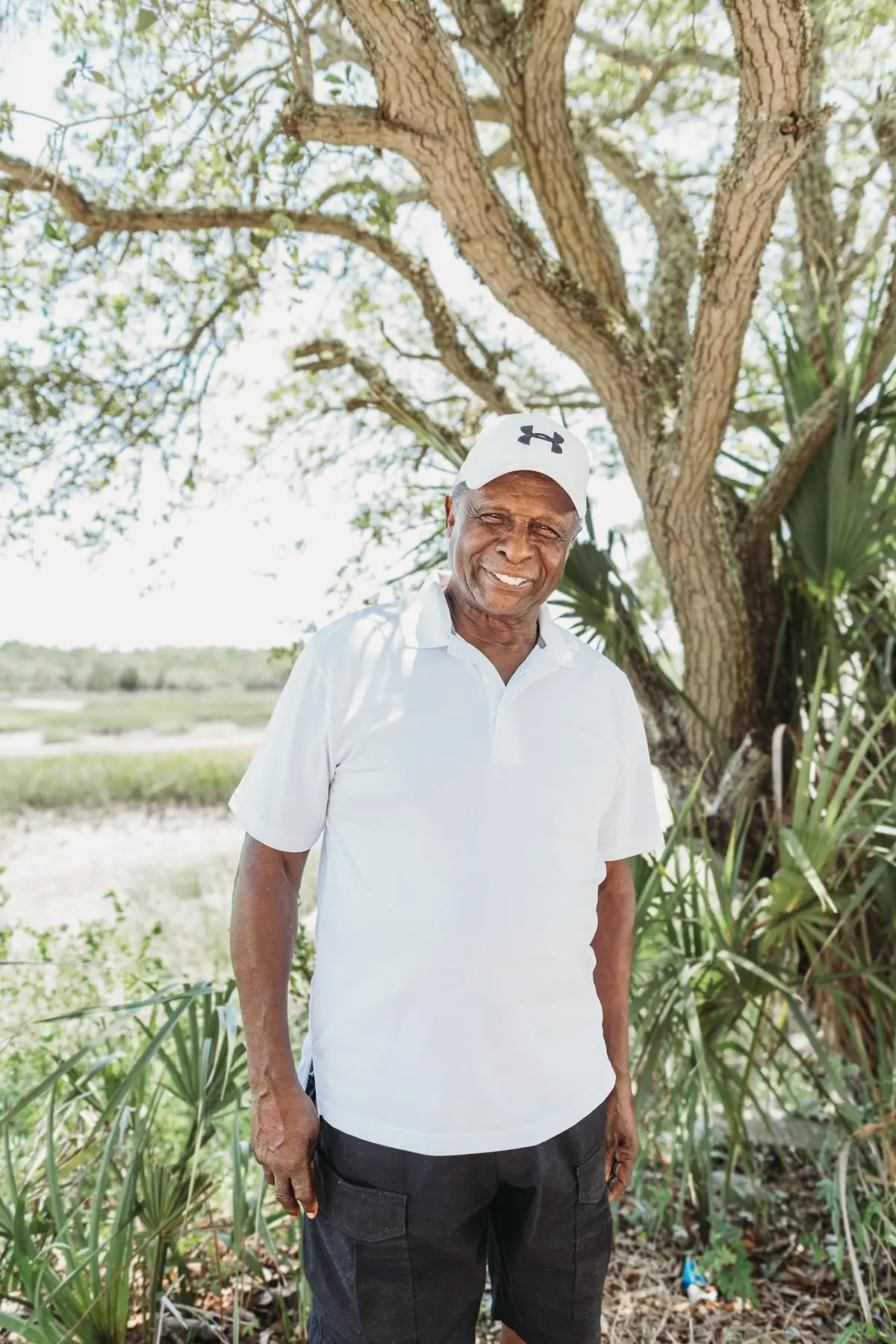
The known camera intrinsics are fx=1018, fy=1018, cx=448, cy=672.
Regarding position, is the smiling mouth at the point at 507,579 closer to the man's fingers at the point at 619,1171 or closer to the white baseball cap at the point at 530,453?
the white baseball cap at the point at 530,453

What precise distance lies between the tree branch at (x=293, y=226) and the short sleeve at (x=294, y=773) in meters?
1.70

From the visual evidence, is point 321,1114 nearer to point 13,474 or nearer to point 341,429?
point 13,474

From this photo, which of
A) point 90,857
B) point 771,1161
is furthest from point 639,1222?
point 90,857

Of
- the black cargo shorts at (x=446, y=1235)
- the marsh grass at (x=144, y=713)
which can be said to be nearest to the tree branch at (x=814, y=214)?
the black cargo shorts at (x=446, y=1235)

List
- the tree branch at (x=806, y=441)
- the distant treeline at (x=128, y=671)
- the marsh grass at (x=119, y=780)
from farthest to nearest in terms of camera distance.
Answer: the marsh grass at (x=119, y=780), the distant treeline at (x=128, y=671), the tree branch at (x=806, y=441)

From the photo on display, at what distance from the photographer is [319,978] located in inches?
58.3

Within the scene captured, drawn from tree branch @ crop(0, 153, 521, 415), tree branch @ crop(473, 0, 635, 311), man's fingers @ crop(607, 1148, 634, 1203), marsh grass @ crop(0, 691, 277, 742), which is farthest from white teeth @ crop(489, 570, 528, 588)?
marsh grass @ crop(0, 691, 277, 742)

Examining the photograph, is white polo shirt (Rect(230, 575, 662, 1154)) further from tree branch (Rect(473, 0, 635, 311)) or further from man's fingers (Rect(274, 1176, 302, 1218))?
tree branch (Rect(473, 0, 635, 311))

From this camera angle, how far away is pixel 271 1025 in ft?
4.76

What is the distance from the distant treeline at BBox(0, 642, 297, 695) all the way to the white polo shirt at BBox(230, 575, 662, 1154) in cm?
666

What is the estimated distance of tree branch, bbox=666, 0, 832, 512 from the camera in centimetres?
215

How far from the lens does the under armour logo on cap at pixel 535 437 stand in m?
1.59

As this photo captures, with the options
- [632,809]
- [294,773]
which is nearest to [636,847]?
[632,809]

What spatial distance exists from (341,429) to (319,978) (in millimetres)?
3363
